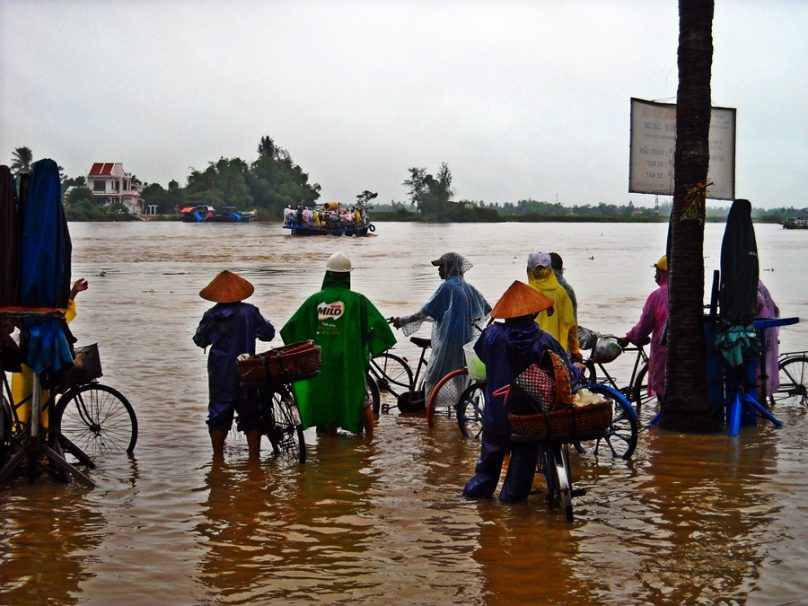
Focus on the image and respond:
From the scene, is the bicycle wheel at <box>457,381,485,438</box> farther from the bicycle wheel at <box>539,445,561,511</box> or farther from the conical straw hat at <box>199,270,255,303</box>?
the bicycle wheel at <box>539,445,561,511</box>

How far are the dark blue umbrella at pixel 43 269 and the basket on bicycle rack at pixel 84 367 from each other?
493 millimetres

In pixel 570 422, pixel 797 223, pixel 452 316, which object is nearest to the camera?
pixel 570 422

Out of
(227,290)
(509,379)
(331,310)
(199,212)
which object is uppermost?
(199,212)

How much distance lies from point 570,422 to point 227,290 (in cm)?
322

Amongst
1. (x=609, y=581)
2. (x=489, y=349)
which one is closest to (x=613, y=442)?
(x=489, y=349)

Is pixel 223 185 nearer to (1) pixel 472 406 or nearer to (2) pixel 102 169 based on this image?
(2) pixel 102 169

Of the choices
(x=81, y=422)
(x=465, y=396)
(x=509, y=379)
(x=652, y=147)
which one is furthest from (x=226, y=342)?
(x=652, y=147)

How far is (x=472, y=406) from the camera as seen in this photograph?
31.6ft

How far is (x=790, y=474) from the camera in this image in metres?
8.00

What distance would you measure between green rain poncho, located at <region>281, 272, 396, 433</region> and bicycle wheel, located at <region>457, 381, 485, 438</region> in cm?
80

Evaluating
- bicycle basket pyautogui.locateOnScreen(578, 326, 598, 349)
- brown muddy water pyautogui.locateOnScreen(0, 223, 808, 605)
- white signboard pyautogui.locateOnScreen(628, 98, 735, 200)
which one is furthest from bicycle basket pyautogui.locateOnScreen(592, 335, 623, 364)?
white signboard pyautogui.locateOnScreen(628, 98, 735, 200)

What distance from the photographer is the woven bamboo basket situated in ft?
21.2

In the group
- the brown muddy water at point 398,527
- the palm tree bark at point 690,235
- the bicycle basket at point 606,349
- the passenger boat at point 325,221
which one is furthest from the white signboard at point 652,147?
the passenger boat at point 325,221

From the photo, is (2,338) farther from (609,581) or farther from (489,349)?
(609,581)
